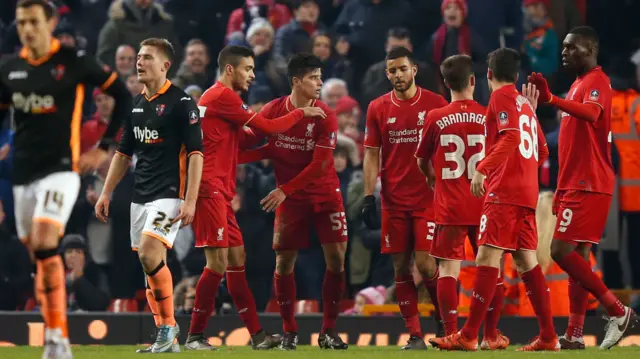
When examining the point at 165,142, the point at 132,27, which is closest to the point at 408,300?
the point at 165,142

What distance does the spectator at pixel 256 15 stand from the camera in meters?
15.4

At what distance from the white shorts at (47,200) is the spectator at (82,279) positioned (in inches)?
196

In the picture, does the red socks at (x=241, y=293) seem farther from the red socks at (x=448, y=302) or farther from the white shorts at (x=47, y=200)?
the white shorts at (x=47, y=200)

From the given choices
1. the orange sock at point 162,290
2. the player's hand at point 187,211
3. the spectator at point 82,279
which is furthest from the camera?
the spectator at point 82,279

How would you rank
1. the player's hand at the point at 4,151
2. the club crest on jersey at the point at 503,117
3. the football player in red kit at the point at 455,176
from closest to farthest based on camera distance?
the club crest on jersey at the point at 503,117 → the football player in red kit at the point at 455,176 → the player's hand at the point at 4,151

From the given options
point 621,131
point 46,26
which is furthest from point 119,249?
point 46,26

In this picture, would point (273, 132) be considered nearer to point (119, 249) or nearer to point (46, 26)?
point (46, 26)

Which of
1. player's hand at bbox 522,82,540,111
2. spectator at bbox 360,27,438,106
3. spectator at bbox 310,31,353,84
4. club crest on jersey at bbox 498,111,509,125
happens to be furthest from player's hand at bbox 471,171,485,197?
spectator at bbox 310,31,353,84

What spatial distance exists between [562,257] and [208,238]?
259cm

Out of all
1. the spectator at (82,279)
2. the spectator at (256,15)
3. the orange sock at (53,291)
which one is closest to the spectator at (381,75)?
the spectator at (256,15)

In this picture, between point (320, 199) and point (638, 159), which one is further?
point (638, 159)

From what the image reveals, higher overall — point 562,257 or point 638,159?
point 638,159

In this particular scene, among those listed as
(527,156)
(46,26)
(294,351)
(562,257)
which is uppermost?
(46,26)

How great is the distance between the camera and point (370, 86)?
46.9 ft
